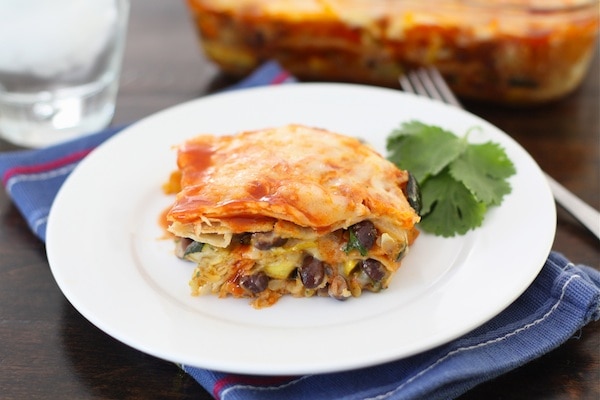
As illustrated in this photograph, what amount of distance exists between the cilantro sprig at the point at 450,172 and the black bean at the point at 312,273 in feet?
1.49

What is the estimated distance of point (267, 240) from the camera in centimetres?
227

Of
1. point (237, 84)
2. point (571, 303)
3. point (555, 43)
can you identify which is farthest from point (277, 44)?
point (571, 303)

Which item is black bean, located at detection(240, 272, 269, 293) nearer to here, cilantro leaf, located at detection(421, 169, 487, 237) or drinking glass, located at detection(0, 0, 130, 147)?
cilantro leaf, located at detection(421, 169, 487, 237)

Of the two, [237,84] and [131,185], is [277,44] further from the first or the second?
[131,185]

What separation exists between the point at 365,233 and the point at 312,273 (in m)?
0.19

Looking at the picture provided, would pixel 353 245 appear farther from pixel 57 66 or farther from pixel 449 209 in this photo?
pixel 57 66

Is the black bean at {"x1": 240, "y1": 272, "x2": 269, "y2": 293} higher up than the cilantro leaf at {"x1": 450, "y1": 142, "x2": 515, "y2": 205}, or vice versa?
the cilantro leaf at {"x1": 450, "y1": 142, "x2": 515, "y2": 205}

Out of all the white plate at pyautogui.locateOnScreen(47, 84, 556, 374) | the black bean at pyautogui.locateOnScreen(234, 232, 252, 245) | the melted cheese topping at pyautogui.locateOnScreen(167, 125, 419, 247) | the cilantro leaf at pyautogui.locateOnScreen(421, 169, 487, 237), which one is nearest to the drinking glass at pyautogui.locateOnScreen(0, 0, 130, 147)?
the white plate at pyautogui.locateOnScreen(47, 84, 556, 374)

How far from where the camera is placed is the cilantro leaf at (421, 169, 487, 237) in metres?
2.56

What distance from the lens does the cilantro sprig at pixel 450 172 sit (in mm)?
2592

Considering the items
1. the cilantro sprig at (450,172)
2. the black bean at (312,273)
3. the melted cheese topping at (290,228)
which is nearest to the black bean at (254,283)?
the melted cheese topping at (290,228)

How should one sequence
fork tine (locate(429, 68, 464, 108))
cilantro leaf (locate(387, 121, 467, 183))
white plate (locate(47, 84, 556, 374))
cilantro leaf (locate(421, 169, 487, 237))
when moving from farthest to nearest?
fork tine (locate(429, 68, 464, 108)), cilantro leaf (locate(387, 121, 467, 183)), cilantro leaf (locate(421, 169, 487, 237)), white plate (locate(47, 84, 556, 374))

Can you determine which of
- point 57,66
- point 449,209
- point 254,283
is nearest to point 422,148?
point 449,209

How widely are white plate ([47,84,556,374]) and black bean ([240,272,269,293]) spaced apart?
0.21 ft
